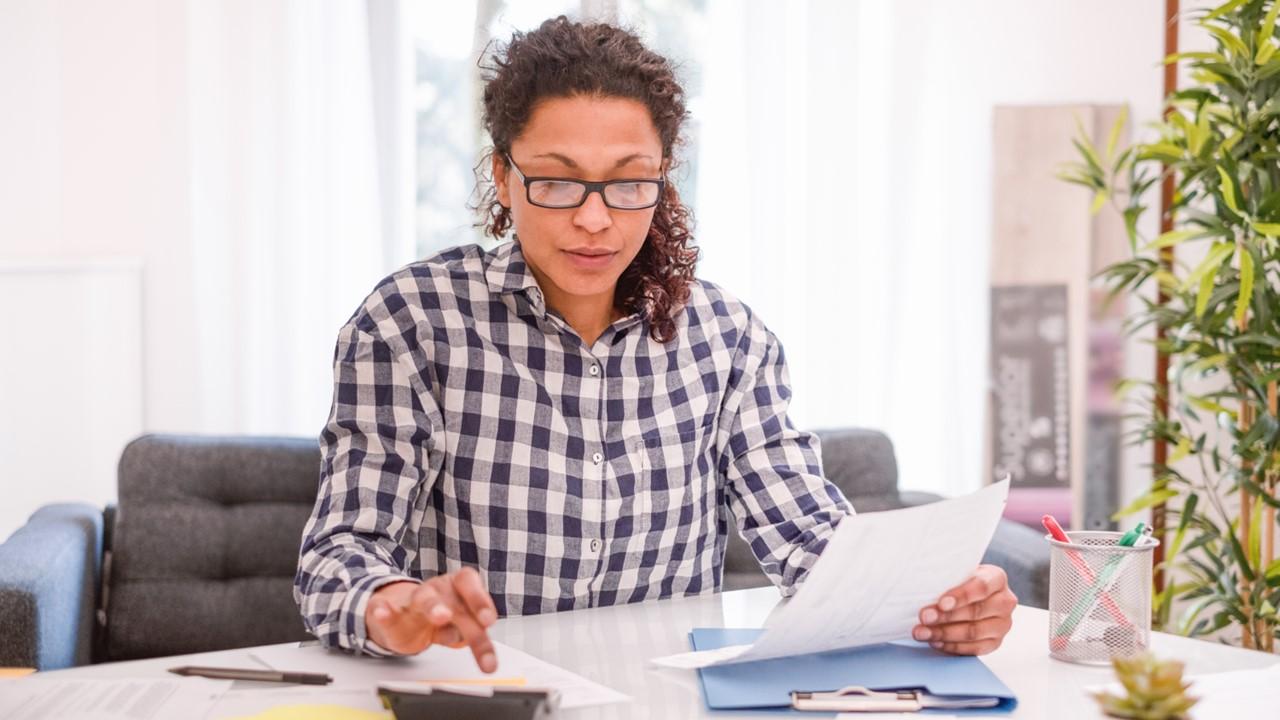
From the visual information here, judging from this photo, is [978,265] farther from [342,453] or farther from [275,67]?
[342,453]

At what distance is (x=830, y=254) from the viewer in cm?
321

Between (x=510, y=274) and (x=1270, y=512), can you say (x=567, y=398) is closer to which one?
(x=510, y=274)

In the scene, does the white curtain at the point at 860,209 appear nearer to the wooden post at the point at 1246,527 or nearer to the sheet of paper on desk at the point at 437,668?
the wooden post at the point at 1246,527

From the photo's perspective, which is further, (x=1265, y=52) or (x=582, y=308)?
(x=1265, y=52)

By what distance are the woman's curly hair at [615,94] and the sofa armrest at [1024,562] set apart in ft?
2.78

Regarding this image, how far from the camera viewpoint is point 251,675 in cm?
100

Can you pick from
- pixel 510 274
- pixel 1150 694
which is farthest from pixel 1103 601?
pixel 510 274

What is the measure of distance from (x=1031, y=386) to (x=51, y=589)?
2.41 metres

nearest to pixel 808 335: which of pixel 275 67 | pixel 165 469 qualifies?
pixel 275 67

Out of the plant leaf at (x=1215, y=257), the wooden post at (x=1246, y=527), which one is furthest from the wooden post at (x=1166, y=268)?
the plant leaf at (x=1215, y=257)

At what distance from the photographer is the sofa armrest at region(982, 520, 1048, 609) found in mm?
1968

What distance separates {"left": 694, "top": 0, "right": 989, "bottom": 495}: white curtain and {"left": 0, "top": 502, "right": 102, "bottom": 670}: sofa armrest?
171 centimetres

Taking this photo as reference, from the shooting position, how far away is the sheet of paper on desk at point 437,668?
0.98 m

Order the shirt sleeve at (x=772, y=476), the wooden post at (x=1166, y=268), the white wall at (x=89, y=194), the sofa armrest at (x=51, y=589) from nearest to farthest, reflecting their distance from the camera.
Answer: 1. the shirt sleeve at (x=772, y=476)
2. the sofa armrest at (x=51, y=589)
3. the white wall at (x=89, y=194)
4. the wooden post at (x=1166, y=268)
